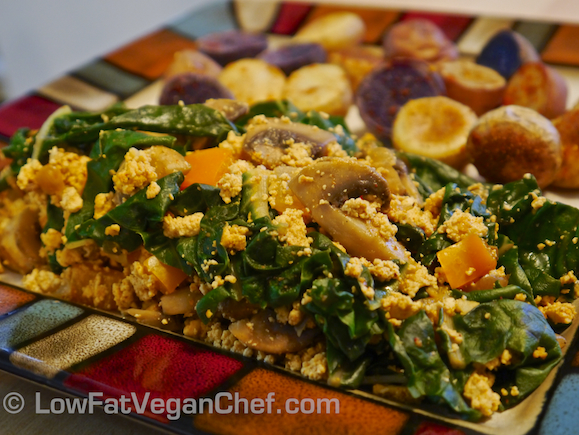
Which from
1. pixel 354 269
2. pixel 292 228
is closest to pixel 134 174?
pixel 292 228

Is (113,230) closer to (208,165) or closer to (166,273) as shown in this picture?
(166,273)

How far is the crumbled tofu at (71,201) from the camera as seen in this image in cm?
265

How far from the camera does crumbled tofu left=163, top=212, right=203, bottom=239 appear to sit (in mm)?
2378

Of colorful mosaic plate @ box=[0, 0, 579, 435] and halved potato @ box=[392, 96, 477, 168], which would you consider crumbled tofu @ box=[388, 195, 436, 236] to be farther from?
halved potato @ box=[392, 96, 477, 168]

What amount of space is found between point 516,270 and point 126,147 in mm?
1799

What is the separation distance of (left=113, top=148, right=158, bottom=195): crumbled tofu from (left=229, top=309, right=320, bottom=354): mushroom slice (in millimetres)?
760

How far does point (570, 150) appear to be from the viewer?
3.45 metres

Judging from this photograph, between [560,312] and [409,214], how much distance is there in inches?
28.0

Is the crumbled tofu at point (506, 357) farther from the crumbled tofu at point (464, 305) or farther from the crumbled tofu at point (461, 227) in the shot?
the crumbled tofu at point (461, 227)

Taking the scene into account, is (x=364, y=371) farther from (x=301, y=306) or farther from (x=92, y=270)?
(x=92, y=270)

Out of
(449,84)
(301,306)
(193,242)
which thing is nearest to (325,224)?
(301,306)

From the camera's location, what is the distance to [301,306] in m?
2.14

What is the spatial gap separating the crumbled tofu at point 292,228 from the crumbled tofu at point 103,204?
0.82 meters

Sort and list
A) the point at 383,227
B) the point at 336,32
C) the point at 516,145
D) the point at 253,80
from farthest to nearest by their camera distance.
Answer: the point at 336,32
the point at 253,80
the point at 516,145
the point at 383,227
